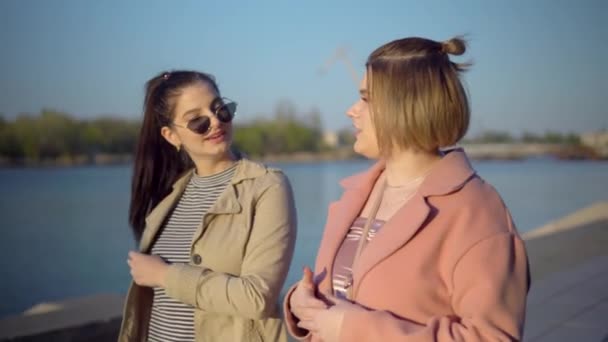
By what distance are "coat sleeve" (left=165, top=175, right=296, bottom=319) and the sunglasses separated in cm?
37

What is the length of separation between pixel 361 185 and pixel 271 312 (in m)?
0.59

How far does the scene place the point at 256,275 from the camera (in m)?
1.93

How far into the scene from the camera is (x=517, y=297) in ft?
4.09

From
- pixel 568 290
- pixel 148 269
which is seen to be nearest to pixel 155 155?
pixel 148 269

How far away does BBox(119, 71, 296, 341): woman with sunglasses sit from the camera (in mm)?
1955

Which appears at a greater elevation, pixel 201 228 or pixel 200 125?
pixel 200 125

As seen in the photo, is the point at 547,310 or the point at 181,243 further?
the point at 547,310

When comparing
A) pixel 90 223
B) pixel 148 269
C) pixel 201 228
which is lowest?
pixel 90 223

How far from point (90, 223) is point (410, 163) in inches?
1007

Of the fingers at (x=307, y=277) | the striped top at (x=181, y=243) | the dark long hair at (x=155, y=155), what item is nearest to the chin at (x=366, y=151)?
the fingers at (x=307, y=277)

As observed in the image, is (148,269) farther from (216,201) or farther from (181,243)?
(216,201)

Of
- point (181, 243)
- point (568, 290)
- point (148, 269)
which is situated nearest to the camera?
point (148, 269)

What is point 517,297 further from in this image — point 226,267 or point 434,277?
point 226,267

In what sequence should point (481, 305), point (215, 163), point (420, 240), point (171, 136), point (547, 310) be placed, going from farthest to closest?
point (547, 310) < point (171, 136) < point (215, 163) < point (420, 240) < point (481, 305)
